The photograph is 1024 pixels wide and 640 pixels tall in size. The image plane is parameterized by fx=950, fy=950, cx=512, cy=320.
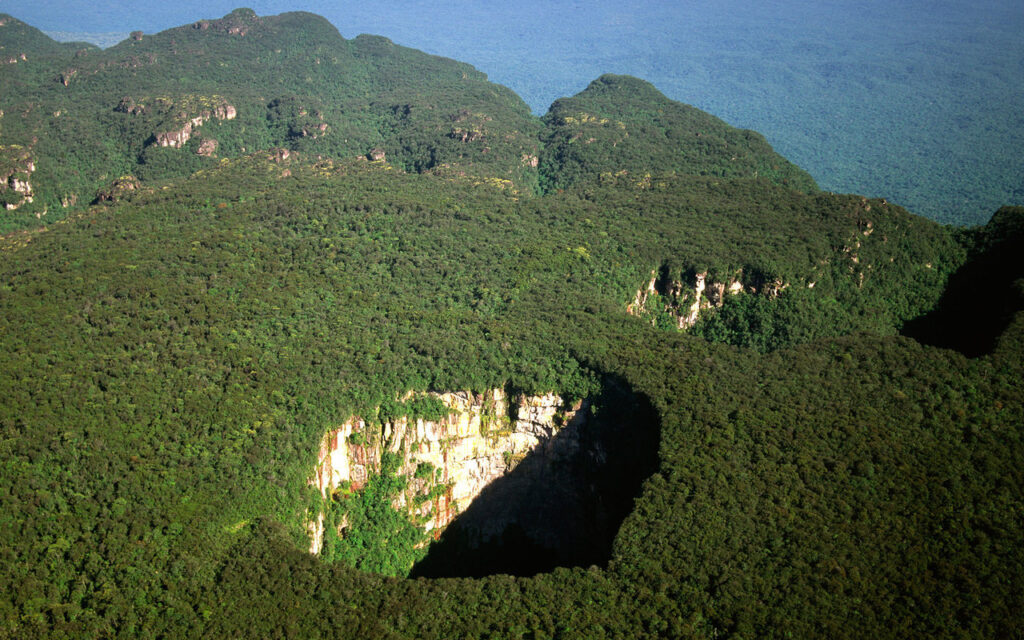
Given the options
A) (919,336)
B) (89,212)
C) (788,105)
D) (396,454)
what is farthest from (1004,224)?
(788,105)

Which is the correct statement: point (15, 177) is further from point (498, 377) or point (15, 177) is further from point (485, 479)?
point (485, 479)

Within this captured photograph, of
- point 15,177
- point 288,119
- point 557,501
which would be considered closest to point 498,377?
point 557,501

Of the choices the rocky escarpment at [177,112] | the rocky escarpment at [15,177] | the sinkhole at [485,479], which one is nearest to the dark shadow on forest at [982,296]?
the sinkhole at [485,479]

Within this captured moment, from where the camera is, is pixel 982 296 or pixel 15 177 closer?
pixel 982 296

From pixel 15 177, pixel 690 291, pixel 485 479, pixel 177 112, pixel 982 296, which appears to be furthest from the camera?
pixel 177 112

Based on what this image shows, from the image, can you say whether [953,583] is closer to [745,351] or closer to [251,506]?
[745,351]

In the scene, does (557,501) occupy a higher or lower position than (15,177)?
lower

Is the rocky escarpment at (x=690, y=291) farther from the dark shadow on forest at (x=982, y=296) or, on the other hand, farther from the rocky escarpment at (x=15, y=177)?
the rocky escarpment at (x=15, y=177)
